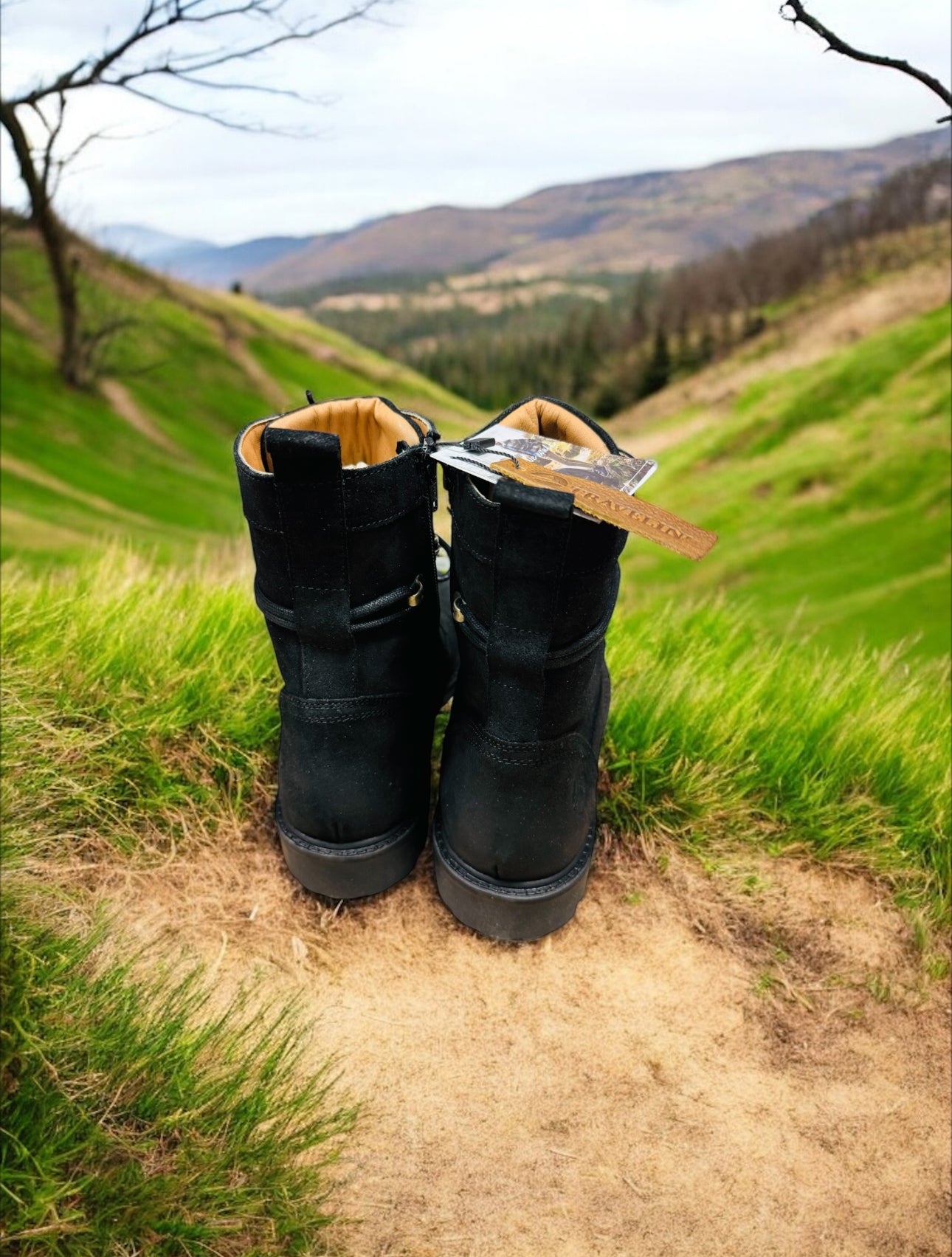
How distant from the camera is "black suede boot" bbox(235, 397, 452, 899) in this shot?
202 centimetres

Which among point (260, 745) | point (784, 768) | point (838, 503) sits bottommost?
point (838, 503)

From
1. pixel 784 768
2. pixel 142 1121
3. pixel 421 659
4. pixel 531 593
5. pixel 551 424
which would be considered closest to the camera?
pixel 142 1121

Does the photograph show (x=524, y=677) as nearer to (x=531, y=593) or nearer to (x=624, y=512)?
(x=531, y=593)

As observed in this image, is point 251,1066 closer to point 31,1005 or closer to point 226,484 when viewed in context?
point 31,1005

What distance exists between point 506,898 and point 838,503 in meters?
15.9

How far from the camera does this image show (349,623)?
214cm

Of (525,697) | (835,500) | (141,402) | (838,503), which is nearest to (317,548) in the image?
(525,697)

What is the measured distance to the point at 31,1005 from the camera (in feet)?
5.91

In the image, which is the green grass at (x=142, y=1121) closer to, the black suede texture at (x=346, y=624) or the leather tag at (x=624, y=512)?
the black suede texture at (x=346, y=624)

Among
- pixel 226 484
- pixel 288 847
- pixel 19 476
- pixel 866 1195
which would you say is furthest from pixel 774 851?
pixel 226 484

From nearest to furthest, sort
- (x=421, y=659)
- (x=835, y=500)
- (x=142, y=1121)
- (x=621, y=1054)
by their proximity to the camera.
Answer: (x=142, y=1121), (x=621, y=1054), (x=421, y=659), (x=835, y=500)

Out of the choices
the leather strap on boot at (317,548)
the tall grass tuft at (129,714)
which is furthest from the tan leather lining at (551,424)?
the tall grass tuft at (129,714)

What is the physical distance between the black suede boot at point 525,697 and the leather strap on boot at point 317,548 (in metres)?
0.28

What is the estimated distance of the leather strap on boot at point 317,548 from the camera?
189 cm
